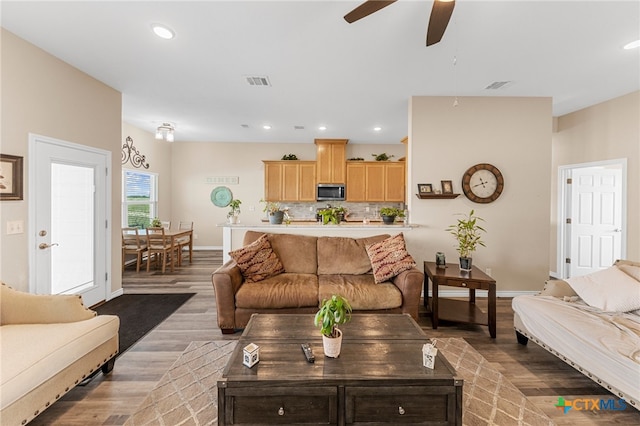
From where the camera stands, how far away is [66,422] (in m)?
1.71

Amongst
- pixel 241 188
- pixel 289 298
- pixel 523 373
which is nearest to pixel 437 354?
pixel 523 373

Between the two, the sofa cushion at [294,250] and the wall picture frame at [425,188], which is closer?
the sofa cushion at [294,250]

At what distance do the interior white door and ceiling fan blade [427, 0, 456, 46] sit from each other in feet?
14.1

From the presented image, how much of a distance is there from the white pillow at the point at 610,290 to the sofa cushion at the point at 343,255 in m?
1.91

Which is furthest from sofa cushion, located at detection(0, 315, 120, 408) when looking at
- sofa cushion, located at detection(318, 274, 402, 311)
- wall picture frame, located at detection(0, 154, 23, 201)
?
sofa cushion, located at detection(318, 274, 402, 311)

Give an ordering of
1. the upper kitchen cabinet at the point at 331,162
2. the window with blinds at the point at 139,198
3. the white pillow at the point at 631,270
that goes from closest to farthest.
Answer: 1. the white pillow at the point at 631,270
2. the window with blinds at the point at 139,198
3. the upper kitchen cabinet at the point at 331,162

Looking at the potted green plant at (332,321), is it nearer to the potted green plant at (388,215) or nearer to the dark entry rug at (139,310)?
the dark entry rug at (139,310)

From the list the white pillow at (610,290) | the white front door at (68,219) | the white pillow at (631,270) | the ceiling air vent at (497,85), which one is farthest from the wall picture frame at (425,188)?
the white front door at (68,219)

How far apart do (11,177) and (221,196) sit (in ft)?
15.6

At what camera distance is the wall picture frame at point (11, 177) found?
2441mm

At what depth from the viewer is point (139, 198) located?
6.16 meters

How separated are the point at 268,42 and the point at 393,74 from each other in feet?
4.85

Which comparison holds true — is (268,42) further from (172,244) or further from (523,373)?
(172,244)

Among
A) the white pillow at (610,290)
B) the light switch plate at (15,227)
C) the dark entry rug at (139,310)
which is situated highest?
the light switch plate at (15,227)
